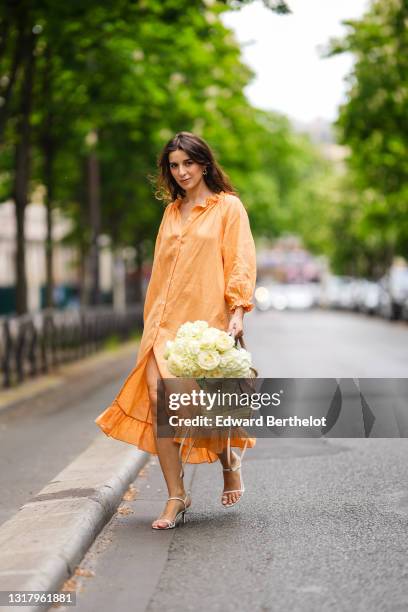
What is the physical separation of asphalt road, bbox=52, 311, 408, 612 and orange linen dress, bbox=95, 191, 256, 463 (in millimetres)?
530

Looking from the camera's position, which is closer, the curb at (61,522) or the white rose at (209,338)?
the curb at (61,522)

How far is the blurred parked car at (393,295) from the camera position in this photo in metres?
49.2

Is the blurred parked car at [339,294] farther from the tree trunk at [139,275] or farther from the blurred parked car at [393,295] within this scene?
the tree trunk at [139,275]

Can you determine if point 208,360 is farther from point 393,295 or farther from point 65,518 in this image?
point 393,295

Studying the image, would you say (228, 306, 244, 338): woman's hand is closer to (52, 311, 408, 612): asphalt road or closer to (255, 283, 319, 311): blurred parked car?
(52, 311, 408, 612): asphalt road

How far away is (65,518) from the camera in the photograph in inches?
241

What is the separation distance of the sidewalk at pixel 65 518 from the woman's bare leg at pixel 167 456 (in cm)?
38

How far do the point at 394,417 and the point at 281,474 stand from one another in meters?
3.33

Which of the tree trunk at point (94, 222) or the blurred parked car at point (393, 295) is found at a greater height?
the tree trunk at point (94, 222)

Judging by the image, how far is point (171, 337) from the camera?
629 centimetres

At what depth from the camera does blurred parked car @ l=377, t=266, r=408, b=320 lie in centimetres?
4925

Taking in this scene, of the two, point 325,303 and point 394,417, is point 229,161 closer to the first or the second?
point 394,417

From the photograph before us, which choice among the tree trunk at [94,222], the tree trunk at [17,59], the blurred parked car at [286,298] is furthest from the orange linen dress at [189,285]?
the blurred parked car at [286,298]

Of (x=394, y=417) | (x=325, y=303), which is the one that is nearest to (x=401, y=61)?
(x=394, y=417)
